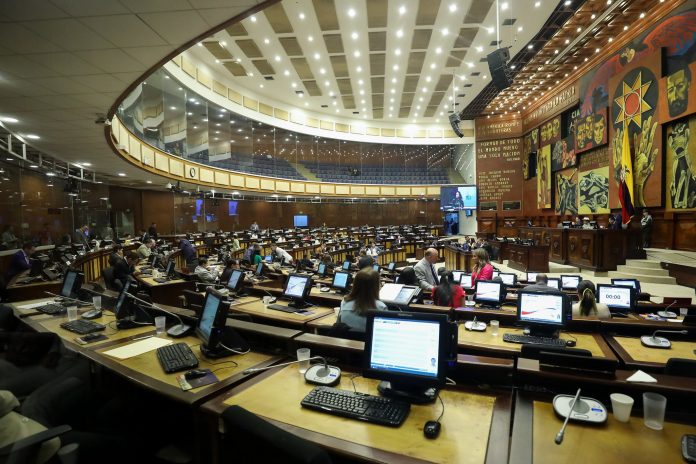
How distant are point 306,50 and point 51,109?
29.8 ft

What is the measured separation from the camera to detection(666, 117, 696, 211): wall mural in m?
8.77

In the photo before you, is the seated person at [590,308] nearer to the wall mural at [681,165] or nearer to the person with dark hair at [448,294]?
the person with dark hair at [448,294]

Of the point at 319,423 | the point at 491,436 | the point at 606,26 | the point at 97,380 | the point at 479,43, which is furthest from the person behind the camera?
the point at 479,43

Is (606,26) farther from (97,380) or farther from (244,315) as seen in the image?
(97,380)

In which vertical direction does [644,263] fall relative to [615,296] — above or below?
below

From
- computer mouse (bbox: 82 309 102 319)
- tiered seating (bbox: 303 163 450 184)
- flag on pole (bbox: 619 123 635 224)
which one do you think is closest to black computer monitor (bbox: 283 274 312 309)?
computer mouse (bbox: 82 309 102 319)

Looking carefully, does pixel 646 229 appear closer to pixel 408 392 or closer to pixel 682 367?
pixel 682 367

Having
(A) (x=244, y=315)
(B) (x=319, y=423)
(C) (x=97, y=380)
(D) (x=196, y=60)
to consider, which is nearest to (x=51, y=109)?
(C) (x=97, y=380)

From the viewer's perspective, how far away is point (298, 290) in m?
4.44

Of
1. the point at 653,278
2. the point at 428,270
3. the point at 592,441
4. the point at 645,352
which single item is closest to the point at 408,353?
the point at 592,441

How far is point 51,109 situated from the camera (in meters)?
5.69

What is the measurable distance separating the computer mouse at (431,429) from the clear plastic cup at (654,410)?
3.18 ft

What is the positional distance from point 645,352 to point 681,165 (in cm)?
895

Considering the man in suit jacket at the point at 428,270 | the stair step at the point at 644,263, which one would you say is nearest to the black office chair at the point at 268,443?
the man in suit jacket at the point at 428,270
